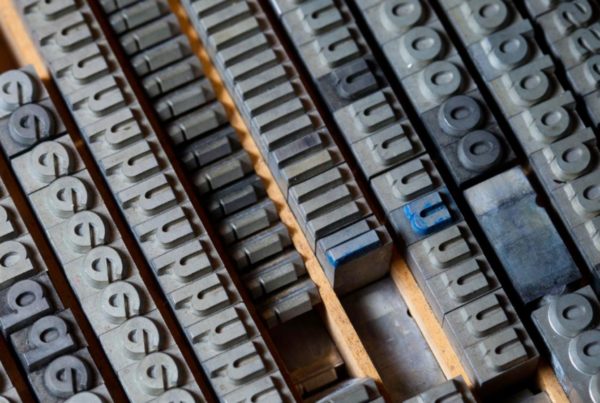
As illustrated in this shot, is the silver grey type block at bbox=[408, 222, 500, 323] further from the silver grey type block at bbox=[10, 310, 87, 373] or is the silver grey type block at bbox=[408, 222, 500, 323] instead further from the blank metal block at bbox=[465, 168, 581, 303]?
the silver grey type block at bbox=[10, 310, 87, 373]

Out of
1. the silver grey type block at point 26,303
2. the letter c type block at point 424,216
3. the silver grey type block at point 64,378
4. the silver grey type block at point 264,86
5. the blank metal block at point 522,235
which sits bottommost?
the blank metal block at point 522,235

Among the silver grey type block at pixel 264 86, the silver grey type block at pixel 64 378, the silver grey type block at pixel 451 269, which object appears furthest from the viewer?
the silver grey type block at pixel 264 86

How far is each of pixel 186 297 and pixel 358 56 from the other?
Result: 0.94m

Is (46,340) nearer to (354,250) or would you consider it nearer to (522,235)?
(354,250)

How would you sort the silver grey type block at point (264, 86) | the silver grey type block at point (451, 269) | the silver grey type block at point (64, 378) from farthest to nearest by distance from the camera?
the silver grey type block at point (264, 86), the silver grey type block at point (451, 269), the silver grey type block at point (64, 378)

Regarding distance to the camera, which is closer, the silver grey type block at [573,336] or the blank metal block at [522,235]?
the silver grey type block at [573,336]

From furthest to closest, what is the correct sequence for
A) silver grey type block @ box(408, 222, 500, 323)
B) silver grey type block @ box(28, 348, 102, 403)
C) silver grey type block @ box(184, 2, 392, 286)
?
silver grey type block @ box(184, 2, 392, 286) → silver grey type block @ box(408, 222, 500, 323) → silver grey type block @ box(28, 348, 102, 403)

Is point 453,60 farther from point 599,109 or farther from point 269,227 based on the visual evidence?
point 269,227

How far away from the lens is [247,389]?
Result: 392 centimetres

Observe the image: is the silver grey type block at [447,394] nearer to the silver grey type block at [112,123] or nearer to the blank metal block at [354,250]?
the blank metal block at [354,250]

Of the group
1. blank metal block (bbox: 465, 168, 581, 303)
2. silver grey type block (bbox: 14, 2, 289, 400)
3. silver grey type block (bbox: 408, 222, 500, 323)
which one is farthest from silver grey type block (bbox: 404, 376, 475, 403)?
silver grey type block (bbox: 14, 2, 289, 400)

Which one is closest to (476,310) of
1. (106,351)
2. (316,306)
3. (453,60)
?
(316,306)

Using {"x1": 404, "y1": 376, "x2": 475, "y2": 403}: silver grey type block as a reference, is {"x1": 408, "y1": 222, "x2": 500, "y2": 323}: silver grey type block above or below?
above

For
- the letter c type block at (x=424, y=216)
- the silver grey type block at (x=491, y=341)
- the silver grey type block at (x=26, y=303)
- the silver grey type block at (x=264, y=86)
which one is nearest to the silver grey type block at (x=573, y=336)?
the silver grey type block at (x=491, y=341)
